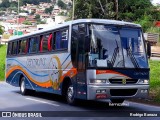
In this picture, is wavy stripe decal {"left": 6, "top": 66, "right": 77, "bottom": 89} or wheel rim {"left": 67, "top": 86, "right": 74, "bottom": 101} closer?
wavy stripe decal {"left": 6, "top": 66, "right": 77, "bottom": 89}

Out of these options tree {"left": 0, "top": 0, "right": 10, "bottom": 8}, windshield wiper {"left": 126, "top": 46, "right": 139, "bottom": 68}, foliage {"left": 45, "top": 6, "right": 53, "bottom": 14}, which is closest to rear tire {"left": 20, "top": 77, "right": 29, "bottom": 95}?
windshield wiper {"left": 126, "top": 46, "right": 139, "bottom": 68}

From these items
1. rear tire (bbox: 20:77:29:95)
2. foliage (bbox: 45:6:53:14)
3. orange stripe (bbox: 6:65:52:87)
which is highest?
foliage (bbox: 45:6:53:14)

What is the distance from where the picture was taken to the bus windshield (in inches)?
524

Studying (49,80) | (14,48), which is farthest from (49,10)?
(49,80)

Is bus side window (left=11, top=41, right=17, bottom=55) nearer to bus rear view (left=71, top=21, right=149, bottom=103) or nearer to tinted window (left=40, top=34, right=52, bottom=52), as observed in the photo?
tinted window (left=40, top=34, right=52, bottom=52)

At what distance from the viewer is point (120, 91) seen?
13.4 meters

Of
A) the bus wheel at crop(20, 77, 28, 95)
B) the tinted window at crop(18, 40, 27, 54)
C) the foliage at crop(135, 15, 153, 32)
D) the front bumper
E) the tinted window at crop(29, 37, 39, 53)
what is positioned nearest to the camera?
the front bumper

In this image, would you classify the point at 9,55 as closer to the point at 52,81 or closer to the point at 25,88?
the point at 25,88

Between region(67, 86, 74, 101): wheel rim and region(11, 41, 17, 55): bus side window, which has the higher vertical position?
region(11, 41, 17, 55): bus side window

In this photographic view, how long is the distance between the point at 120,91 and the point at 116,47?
147cm

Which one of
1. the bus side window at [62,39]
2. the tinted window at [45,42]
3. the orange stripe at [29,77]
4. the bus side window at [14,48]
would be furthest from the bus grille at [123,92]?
the bus side window at [14,48]

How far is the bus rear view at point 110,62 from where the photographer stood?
13.2 metres

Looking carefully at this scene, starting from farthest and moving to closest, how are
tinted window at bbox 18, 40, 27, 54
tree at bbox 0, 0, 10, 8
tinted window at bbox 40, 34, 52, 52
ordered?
1. tree at bbox 0, 0, 10, 8
2. tinted window at bbox 18, 40, 27, 54
3. tinted window at bbox 40, 34, 52, 52

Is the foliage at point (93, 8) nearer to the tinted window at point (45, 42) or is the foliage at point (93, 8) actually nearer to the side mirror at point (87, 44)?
the tinted window at point (45, 42)
